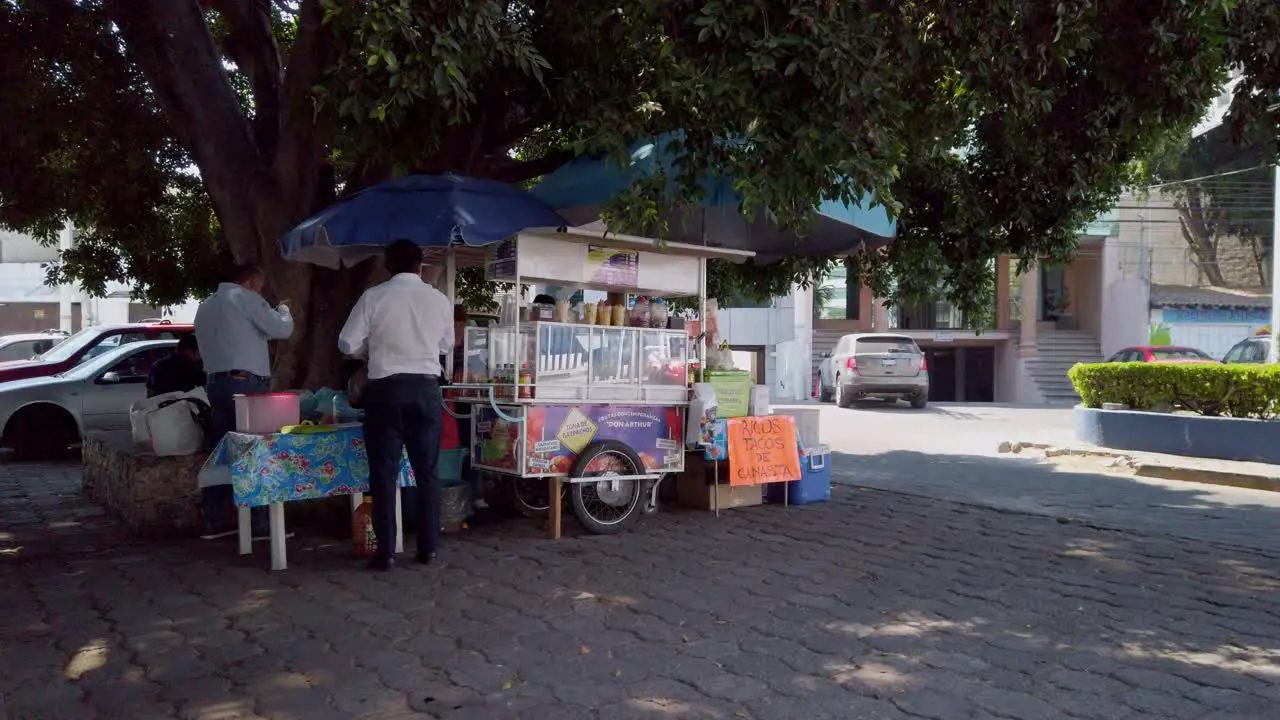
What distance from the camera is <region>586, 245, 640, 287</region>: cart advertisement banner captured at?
270 inches

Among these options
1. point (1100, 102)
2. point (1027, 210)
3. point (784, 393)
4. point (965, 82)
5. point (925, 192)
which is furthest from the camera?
point (784, 393)

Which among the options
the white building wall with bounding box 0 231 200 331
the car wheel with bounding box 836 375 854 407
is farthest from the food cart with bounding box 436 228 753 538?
the white building wall with bounding box 0 231 200 331

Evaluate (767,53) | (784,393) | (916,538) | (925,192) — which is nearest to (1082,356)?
(784,393)

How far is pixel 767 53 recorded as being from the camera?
4922 millimetres

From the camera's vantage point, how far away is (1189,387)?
11.4 m

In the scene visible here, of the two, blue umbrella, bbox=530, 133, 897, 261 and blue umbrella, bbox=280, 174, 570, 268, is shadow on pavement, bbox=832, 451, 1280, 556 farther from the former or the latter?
blue umbrella, bbox=280, 174, 570, 268

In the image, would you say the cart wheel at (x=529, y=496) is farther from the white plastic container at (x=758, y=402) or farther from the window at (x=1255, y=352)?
the window at (x=1255, y=352)

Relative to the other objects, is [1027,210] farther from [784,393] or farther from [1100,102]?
[784,393]

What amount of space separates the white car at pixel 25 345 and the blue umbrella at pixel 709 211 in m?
13.0

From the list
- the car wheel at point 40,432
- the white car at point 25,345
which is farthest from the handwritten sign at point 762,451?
the white car at point 25,345

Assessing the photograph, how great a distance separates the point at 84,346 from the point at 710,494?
9.17 metres

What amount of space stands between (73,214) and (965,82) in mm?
10151

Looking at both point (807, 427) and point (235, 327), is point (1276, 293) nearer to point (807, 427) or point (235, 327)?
point (807, 427)

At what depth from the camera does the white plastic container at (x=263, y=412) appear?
19.2 feet
